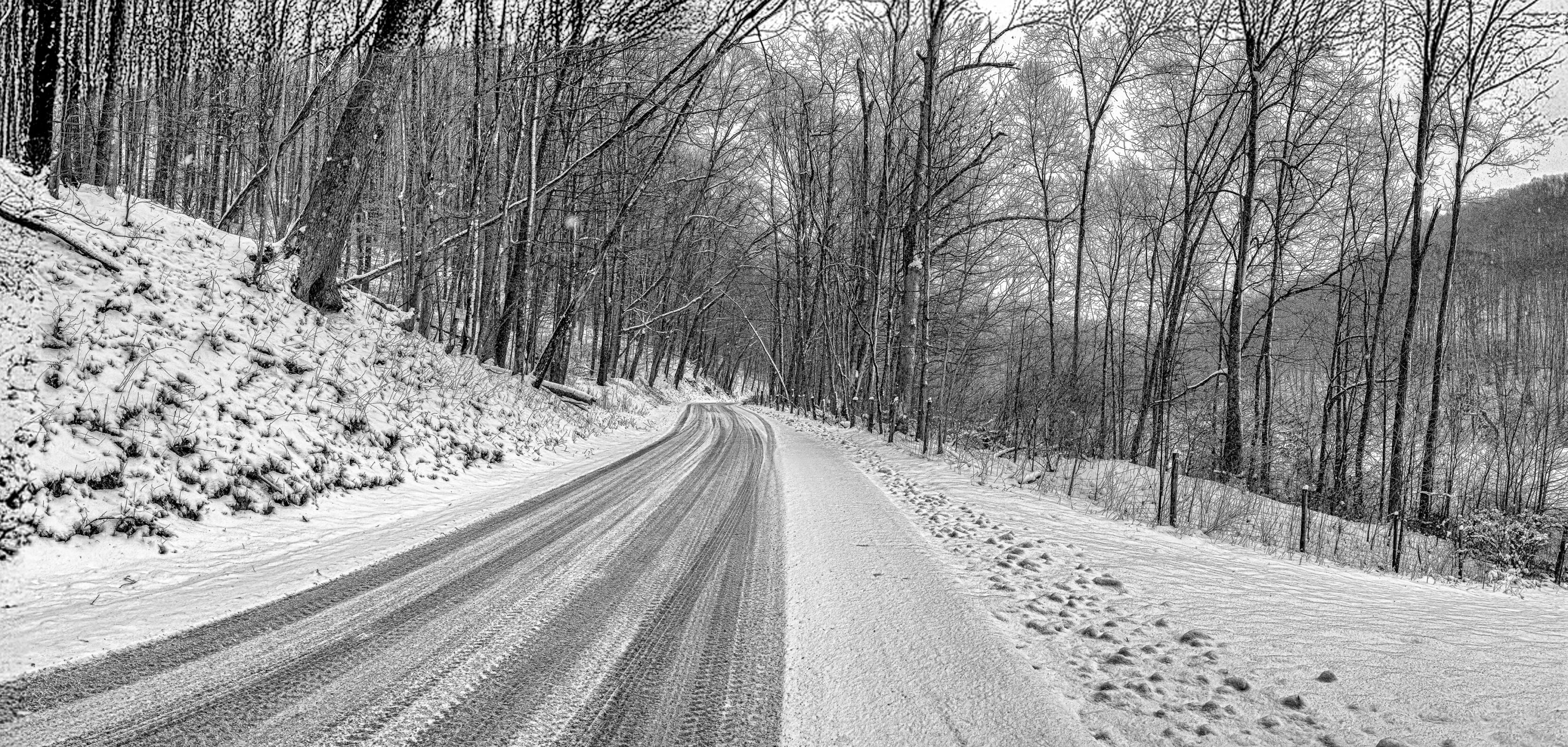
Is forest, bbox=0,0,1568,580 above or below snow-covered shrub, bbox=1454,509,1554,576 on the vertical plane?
above

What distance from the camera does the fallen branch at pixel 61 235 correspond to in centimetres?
558

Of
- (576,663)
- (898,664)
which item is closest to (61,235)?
(576,663)

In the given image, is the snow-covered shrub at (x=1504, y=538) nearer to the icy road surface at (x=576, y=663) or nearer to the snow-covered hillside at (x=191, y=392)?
the icy road surface at (x=576, y=663)

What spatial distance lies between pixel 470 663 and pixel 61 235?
687 cm

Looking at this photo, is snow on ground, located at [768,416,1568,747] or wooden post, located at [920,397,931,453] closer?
snow on ground, located at [768,416,1568,747]

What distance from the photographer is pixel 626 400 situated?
20.5 m

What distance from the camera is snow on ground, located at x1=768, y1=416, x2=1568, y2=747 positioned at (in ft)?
7.06

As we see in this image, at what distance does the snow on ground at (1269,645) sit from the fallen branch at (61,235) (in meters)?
8.52

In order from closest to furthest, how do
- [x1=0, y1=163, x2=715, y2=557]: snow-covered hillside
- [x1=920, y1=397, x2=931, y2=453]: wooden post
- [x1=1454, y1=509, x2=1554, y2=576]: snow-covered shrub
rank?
[x1=0, y1=163, x2=715, y2=557]: snow-covered hillside < [x1=1454, y1=509, x2=1554, y2=576]: snow-covered shrub < [x1=920, y1=397, x2=931, y2=453]: wooden post

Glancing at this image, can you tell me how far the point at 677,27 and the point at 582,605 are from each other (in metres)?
4.65

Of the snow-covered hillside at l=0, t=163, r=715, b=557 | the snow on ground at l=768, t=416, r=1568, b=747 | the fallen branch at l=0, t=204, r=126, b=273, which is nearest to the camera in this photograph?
the snow on ground at l=768, t=416, r=1568, b=747

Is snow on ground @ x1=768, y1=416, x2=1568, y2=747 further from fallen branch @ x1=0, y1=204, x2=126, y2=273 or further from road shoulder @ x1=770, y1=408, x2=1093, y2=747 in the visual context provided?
fallen branch @ x1=0, y1=204, x2=126, y2=273

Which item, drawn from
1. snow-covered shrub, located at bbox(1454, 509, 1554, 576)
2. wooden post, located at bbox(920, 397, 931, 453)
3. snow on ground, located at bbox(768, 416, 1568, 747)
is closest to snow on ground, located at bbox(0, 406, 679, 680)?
snow on ground, located at bbox(768, 416, 1568, 747)

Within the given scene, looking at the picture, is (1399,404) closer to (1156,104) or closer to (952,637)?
Answer: (1156,104)
